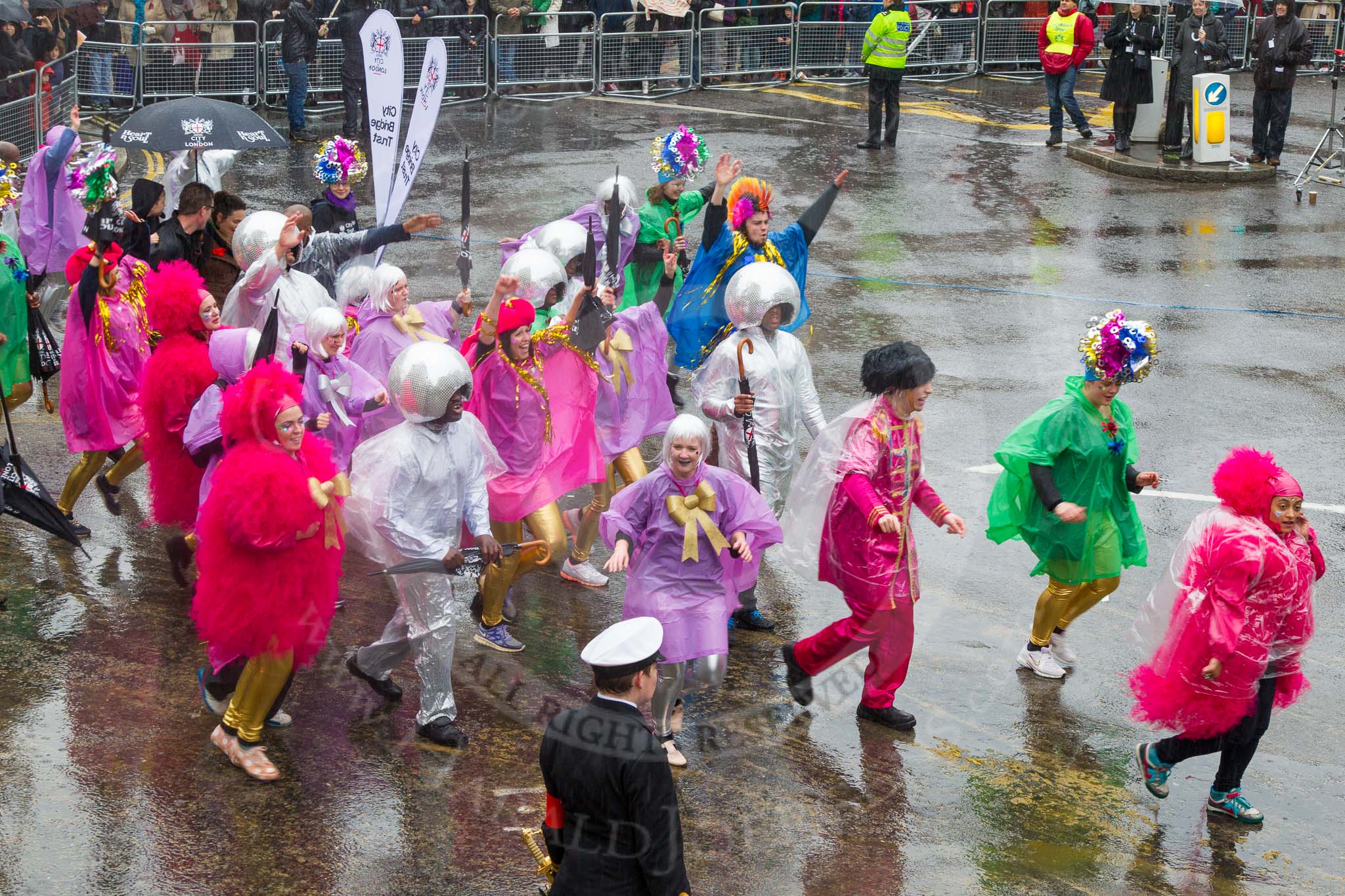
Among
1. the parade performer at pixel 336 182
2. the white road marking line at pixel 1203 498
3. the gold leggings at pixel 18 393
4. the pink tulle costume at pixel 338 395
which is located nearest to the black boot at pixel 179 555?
the pink tulle costume at pixel 338 395

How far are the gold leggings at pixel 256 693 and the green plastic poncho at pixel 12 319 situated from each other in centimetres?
339

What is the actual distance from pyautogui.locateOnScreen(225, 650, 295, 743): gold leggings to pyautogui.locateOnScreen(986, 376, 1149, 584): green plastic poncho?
3144mm

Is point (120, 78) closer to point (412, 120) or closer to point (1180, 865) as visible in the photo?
point (412, 120)

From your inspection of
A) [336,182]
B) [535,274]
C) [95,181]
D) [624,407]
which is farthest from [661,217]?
[95,181]

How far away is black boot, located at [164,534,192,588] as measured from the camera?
7.15 metres

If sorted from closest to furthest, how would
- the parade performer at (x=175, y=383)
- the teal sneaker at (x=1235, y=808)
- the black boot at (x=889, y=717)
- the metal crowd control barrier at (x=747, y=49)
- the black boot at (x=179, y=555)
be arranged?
the teal sneaker at (x=1235, y=808), the black boot at (x=889, y=717), the parade performer at (x=175, y=383), the black boot at (x=179, y=555), the metal crowd control barrier at (x=747, y=49)

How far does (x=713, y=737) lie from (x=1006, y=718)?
4.34 ft

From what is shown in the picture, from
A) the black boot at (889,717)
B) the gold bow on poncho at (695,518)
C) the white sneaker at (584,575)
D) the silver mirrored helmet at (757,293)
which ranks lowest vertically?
the black boot at (889,717)

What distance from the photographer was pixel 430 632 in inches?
246

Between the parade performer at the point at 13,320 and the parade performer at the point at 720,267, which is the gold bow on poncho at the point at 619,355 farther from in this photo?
the parade performer at the point at 13,320

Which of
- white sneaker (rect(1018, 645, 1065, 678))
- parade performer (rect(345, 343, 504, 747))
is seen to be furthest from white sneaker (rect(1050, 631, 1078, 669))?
parade performer (rect(345, 343, 504, 747))

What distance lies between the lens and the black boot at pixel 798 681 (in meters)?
6.85

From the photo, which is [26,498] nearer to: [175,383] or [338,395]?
[175,383]

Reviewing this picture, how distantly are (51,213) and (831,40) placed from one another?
14.0 m
